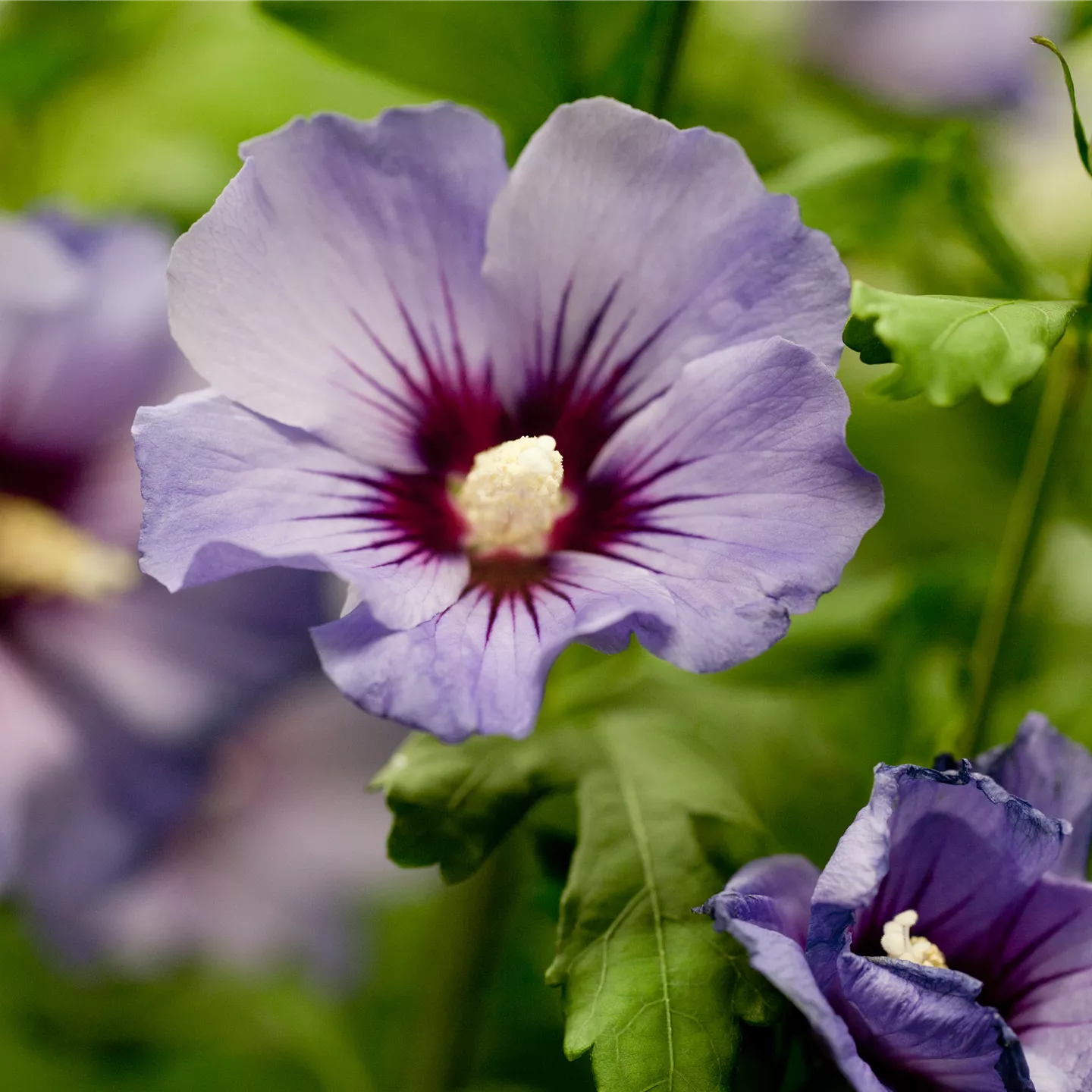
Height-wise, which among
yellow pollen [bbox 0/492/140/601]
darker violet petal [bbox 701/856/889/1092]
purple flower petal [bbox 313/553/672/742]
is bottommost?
yellow pollen [bbox 0/492/140/601]

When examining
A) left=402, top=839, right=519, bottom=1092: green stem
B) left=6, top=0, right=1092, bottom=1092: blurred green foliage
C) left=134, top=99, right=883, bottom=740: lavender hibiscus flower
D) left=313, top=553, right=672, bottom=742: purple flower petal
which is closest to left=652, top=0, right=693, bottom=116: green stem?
left=6, top=0, right=1092, bottom=1092: blurred green foliage

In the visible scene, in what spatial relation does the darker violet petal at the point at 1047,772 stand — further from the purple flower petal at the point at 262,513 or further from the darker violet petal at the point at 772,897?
the purple flower petal at the point at 262,513

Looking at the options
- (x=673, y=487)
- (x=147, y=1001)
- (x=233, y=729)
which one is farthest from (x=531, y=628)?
(x=147, y=1001)

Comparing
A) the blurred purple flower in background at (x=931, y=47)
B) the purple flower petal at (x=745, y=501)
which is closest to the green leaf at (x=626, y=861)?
the purple flower petal at (x=745, y=501)

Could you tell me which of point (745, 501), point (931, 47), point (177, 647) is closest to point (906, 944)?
point (745, 501)

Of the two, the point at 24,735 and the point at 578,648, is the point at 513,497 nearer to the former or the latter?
the point at 578,648

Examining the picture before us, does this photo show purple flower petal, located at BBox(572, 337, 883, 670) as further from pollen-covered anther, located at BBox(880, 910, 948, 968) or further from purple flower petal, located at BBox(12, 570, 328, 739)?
purple flower petal, located at BBox(12, 570, 328, 739)

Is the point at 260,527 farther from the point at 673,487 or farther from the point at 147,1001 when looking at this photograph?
the point at 147,1001
